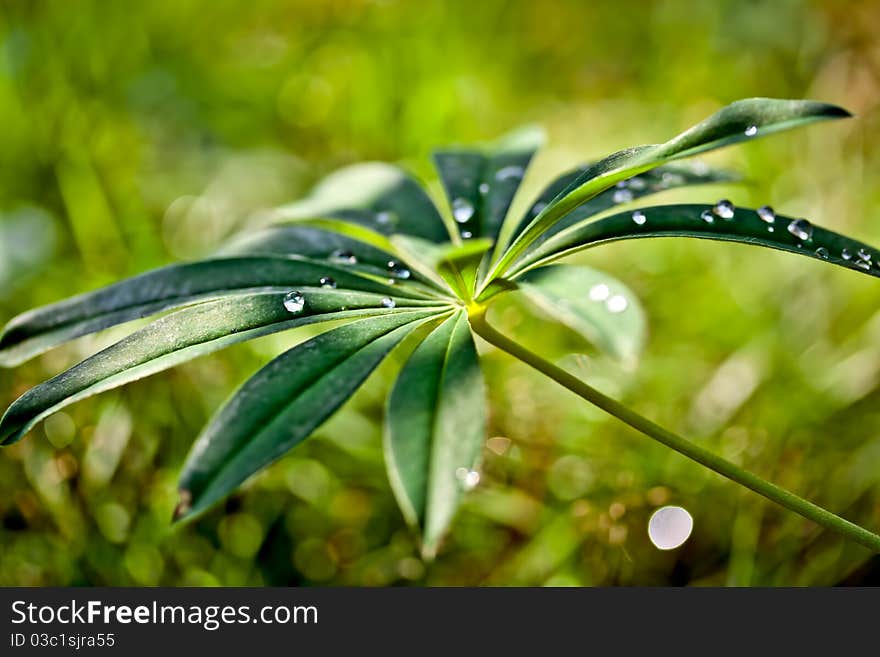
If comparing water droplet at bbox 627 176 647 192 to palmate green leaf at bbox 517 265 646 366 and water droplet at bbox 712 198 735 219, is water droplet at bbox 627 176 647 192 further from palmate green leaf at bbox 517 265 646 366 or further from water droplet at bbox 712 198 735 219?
palmate green leaf at bbox 517 265 646 366

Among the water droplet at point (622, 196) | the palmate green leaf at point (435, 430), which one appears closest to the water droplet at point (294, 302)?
the palmate green leaf at point (435, 430)

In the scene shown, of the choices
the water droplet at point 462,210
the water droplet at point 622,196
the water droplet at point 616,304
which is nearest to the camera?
the water droplet at point 616,304

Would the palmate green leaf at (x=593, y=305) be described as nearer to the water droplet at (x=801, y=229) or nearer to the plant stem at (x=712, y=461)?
the plant stem at (x=712, y=461)

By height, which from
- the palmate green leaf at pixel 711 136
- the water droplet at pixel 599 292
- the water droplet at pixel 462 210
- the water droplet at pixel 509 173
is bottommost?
the water droplet at pixel 599 292

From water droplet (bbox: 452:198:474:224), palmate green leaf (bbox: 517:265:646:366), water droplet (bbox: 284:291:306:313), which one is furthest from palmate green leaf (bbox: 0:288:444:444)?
water droplet (bbox: 452:198:474:224)

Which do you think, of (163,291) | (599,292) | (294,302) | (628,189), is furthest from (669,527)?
(163,291)

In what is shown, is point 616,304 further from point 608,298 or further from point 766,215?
point 766,215
